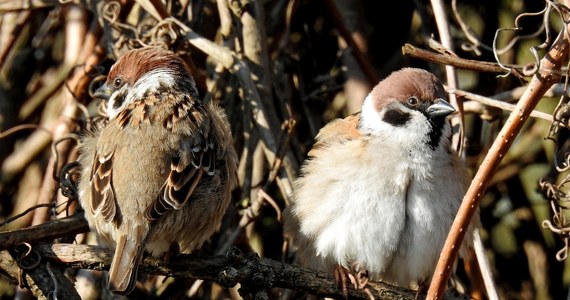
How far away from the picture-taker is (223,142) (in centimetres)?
340

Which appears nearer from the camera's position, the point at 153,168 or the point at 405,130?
the point at 153,168

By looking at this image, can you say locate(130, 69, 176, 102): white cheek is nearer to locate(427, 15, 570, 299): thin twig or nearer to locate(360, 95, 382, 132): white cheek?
locate(360, 95, 382, 132): white cheek

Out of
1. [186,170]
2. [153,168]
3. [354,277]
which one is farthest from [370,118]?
[153,168]

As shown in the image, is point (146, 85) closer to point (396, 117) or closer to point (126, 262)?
point (126, 262)

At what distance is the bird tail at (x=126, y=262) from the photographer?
2.84m

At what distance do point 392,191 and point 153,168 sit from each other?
83cm

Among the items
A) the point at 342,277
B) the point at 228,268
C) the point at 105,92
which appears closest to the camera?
the point at 228,268

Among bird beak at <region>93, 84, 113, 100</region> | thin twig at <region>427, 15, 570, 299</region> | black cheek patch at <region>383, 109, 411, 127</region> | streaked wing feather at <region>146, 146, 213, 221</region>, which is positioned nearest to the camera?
thin twig at <region>427, 15, 570, 299</region>

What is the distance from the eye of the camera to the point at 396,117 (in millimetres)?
3371

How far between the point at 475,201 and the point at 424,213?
100 centimetres

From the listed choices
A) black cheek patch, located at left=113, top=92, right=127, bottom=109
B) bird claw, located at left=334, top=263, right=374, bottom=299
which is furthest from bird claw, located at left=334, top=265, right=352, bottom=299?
black cheek patch, located at left=113, top=92, right=127, bottom=109

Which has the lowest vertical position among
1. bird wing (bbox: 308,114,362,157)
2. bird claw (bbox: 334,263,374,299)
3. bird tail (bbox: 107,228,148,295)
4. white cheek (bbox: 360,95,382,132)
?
bird claw (bbox: 334,263,374,299)

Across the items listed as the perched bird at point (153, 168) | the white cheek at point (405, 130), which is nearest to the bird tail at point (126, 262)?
the perched bird at point (153, 168)

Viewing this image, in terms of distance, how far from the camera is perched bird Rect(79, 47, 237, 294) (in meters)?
3.04
